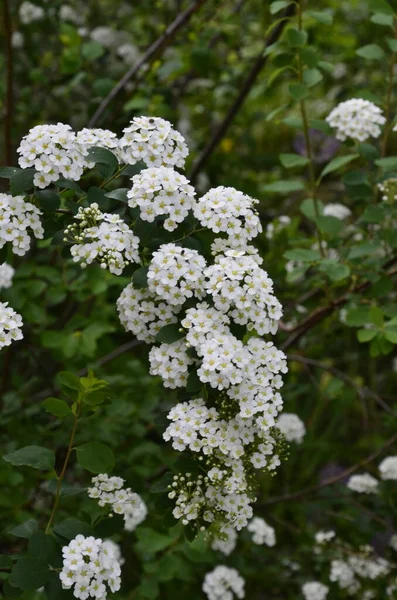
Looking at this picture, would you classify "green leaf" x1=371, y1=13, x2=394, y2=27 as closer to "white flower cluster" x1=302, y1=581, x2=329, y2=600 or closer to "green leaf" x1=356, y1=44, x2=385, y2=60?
"green leaf" x1=356, y1=44, x2=385, y2=60

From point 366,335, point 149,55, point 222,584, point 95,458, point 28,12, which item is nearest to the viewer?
point 95,458

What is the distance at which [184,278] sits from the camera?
1627mm

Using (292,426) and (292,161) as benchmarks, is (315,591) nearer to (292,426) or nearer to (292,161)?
(292,426)

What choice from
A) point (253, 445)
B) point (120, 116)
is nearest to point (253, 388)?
point (253, 445)

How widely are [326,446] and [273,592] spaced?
689 millimetres

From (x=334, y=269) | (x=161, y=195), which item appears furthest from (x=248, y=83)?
(x=161, y=195)

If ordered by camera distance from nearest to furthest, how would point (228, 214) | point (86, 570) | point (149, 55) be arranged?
point (86, 570)
point (228, 214)
point (149, 55)

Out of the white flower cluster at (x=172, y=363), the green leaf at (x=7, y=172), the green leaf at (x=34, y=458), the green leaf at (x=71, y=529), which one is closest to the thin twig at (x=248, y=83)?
the green leaf at (x=7, y=172)

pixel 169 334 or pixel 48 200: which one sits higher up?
pixel 48 200

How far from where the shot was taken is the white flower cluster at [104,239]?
1.59m

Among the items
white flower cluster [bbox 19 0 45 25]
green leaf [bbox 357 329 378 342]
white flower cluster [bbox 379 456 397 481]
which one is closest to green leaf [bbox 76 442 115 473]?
green leaf [bbox 357 329 378 342]

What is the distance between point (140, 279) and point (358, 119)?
3.44ft

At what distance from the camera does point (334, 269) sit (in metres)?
2.24

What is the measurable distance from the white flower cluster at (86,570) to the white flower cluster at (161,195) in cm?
68
